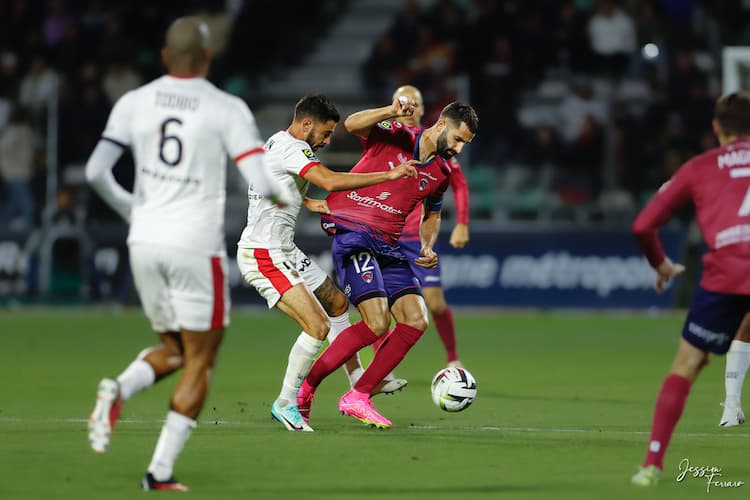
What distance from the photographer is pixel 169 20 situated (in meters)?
25.5

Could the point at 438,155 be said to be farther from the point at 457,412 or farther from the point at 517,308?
the point at 517,308

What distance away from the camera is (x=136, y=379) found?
271 inches

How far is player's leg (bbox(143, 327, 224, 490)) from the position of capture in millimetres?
6648

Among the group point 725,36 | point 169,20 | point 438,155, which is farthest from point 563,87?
point 438,155

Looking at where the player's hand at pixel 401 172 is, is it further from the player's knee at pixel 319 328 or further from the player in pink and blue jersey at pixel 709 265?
the player in pink and blue jersey at pixel 709 265

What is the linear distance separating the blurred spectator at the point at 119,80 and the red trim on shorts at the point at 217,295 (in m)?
17.0

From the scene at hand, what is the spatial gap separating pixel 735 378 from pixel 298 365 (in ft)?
10.1

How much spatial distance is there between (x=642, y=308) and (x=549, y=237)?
5.96 ft

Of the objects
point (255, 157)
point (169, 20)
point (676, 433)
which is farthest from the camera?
point (169, 20)

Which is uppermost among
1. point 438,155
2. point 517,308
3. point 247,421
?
point 438,155

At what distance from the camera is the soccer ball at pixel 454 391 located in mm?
9609

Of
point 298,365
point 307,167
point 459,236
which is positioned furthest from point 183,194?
point 459,236

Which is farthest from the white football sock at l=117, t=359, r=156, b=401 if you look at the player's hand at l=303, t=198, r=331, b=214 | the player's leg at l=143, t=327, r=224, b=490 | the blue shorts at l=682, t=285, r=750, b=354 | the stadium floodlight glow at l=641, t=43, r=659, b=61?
the stadium floodlight glow at l=641, t=43, r=659, b=61

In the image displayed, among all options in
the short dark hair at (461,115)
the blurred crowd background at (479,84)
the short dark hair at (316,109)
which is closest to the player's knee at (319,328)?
the short dark hair at (316,109)
